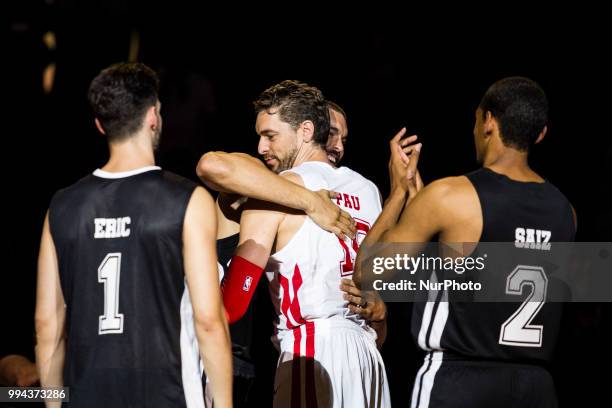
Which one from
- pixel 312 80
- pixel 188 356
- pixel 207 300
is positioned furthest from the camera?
pixel 312 80

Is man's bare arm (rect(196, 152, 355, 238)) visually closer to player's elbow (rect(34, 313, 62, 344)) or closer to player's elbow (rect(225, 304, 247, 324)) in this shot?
player's elbow (rect(225, 304, 247, 324))

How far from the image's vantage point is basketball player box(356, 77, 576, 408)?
3.60 m

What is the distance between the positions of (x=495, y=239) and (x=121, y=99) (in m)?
1.67

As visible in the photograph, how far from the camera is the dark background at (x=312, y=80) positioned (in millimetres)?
7375

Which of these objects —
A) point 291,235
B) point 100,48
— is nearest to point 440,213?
point 291,235

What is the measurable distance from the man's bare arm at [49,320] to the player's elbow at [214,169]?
858 millimetres

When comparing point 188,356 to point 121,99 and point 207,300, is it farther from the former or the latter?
point 121,99

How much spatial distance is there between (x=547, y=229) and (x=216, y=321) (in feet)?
5.12

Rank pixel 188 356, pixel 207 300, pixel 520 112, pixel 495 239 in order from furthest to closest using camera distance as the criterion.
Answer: pixel 520 112 < pixel 495 239 < pixel 188 356 < pixel 207 300

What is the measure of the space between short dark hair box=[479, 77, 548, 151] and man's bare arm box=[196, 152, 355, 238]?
83 centimetres

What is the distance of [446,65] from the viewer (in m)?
8.18

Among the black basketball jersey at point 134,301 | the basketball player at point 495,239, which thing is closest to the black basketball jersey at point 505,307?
the basketball player at point 495,239

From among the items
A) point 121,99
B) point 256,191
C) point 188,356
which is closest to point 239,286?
point 256,191

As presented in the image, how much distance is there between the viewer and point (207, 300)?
3018 millimetres
